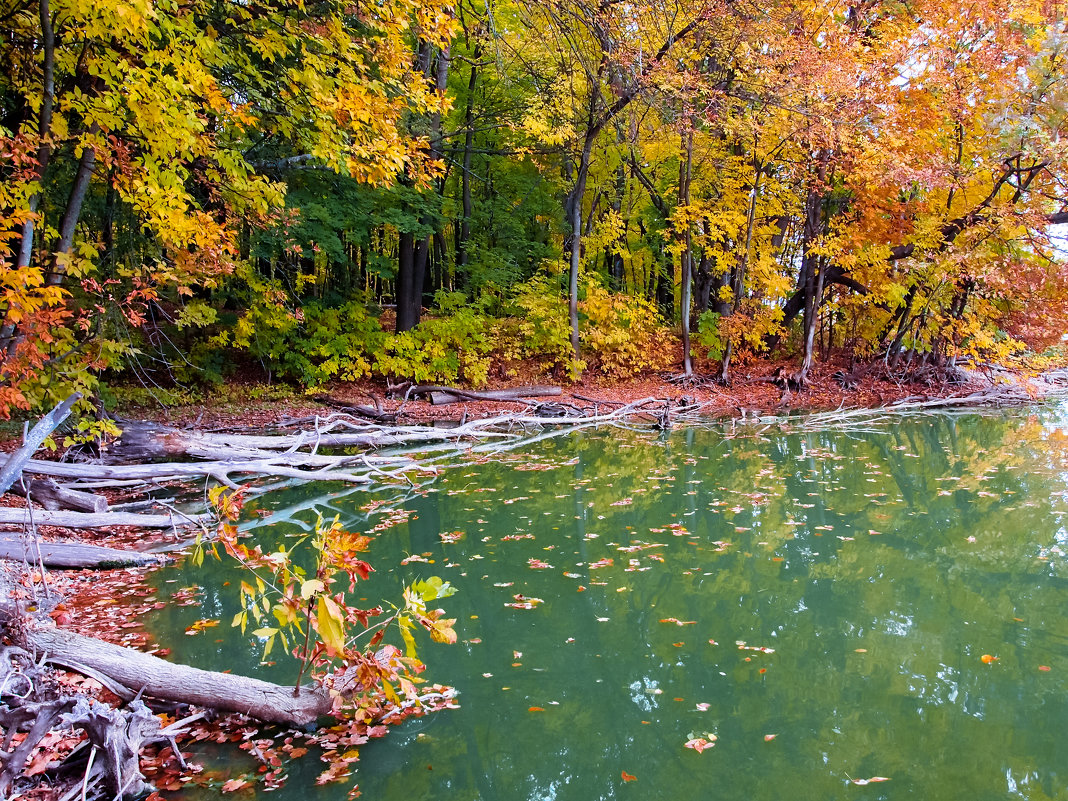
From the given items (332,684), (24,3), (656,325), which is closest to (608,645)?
(332,684)

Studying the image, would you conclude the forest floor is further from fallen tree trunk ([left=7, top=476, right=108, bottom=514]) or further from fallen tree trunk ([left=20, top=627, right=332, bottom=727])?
fallen tree trunk ([left=20, top=627, right=332, bottom=727])

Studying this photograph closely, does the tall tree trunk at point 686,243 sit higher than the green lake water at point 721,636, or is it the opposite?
the tall tree trunk at point 686,243

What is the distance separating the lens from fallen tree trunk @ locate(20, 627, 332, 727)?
121 inches

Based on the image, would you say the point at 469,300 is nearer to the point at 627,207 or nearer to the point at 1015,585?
the point at 627,207

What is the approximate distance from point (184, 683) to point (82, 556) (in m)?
3.19

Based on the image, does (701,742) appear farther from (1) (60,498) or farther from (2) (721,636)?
(1) (60,498)

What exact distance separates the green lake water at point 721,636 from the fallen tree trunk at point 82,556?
0.42 metres

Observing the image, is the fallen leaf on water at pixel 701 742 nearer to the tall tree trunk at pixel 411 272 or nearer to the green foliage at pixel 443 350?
the green foliage at pixel 443 350

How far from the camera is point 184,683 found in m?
3.17

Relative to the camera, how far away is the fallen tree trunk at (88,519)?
18.3 feet

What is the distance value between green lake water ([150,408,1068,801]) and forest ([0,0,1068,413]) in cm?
414

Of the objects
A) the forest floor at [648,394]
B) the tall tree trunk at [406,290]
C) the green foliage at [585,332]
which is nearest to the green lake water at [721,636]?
the forest floor at [648,394]

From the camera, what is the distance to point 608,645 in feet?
13.1

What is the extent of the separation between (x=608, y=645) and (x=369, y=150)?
587cm
